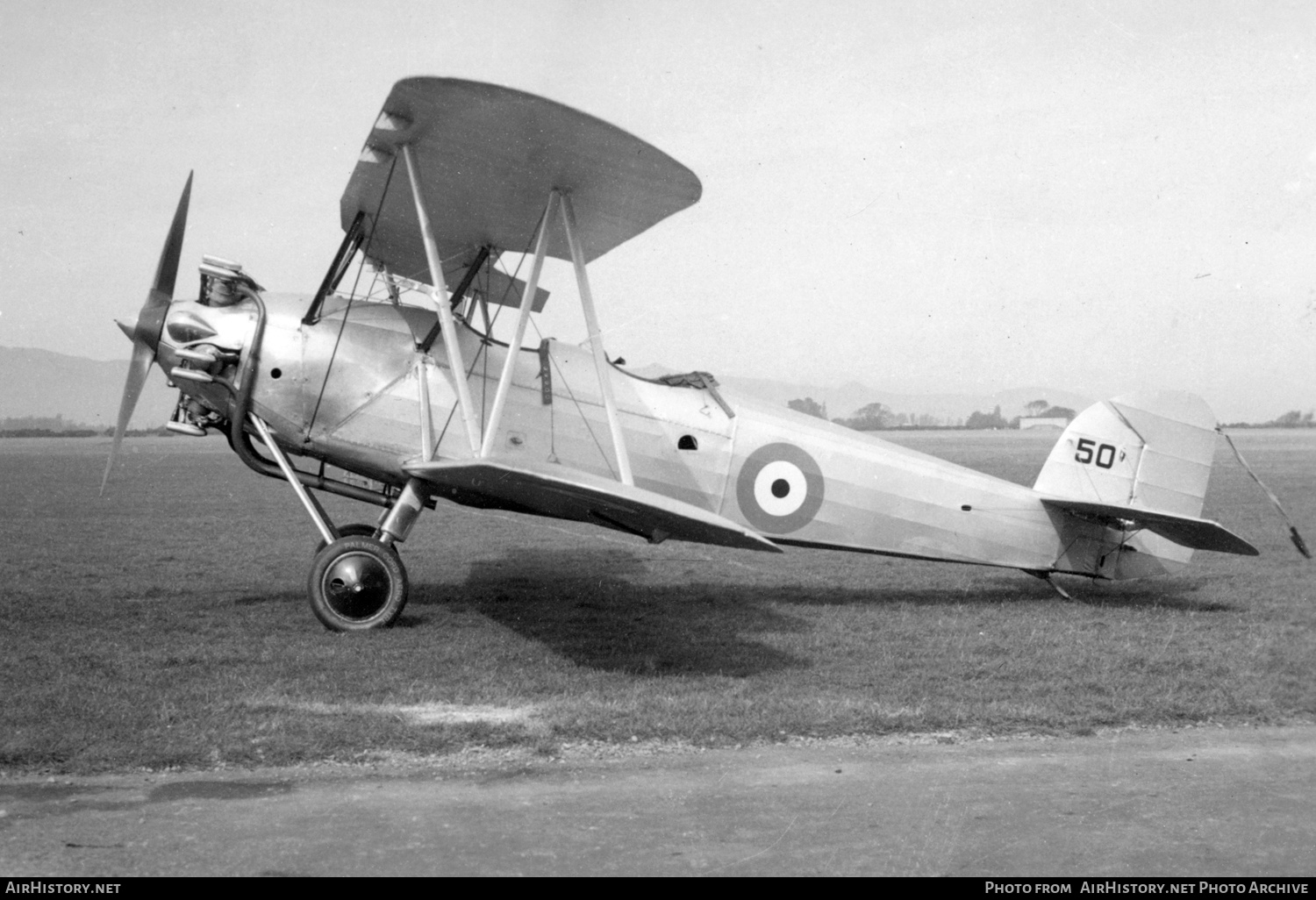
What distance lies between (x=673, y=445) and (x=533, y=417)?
3.84 ft

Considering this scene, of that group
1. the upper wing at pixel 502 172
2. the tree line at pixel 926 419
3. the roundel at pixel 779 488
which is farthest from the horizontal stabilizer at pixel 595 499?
the tree line at pixel 926 419

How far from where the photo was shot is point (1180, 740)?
512cm

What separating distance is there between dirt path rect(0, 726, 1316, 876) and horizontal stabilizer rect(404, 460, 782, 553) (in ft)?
4.55

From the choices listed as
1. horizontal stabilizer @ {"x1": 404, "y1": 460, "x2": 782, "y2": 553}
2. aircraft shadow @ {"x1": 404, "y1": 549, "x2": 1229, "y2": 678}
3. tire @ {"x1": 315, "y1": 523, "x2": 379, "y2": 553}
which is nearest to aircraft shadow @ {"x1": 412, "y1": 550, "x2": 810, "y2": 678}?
aircraft shadow @ {"x1": 404, "y1": 549, "x2": 1229, "y2": 678}

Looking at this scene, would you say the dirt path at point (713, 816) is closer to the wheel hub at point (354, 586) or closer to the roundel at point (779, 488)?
the wheel hub at point (354, 586)

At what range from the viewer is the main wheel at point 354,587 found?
23.6ft

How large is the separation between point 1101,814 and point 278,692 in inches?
168

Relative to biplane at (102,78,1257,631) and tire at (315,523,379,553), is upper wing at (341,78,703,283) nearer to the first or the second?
biplane at (102,78,1257,631)

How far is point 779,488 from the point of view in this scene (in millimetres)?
8469

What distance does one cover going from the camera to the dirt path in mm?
3469

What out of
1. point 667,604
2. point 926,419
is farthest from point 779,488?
point 926,419

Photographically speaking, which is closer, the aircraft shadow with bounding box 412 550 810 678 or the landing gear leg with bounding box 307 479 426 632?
the aircraft shadow with bounding box 412 550 810 678
